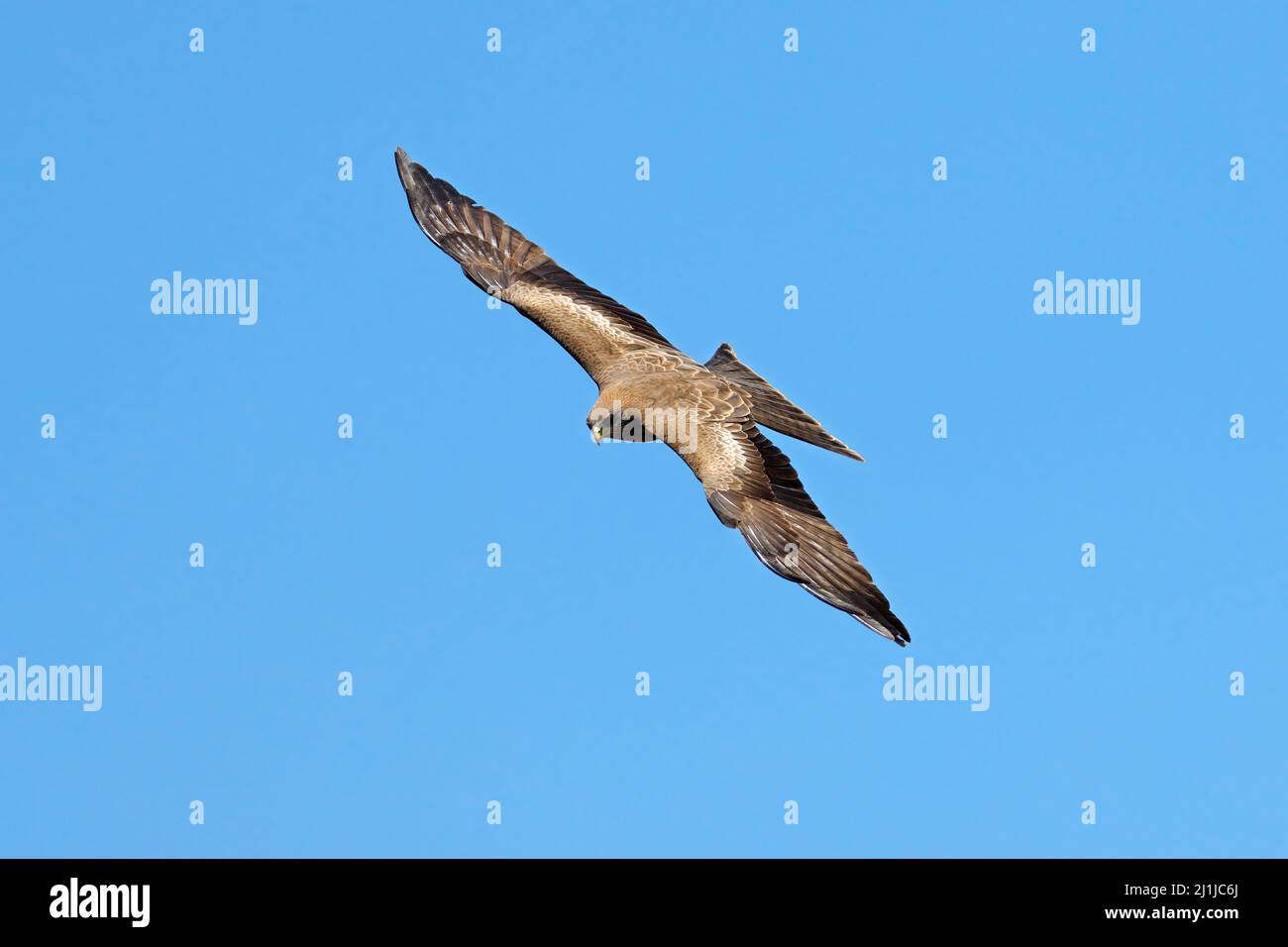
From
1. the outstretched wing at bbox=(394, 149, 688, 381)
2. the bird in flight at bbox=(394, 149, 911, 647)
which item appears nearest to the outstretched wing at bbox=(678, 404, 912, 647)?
the bird in flight at bbox=(394, 149, 911, 647)

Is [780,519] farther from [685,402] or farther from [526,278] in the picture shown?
[526,278]

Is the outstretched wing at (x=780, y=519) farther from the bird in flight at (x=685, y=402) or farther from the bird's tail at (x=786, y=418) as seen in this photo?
the bird's tail at (x=786, y=418)

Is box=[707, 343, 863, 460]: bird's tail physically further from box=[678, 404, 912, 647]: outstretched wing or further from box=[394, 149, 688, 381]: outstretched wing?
box=[394, 149, 688, 381]: outstretched wing

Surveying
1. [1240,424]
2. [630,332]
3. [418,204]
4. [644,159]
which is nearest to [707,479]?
[630,332]

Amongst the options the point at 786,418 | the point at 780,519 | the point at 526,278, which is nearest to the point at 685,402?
the point at 786,418

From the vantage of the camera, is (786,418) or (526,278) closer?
(786,418)

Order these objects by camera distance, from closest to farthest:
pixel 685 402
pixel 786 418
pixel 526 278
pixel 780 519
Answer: pixel 780 519 → pixel 685 402 → pixel 786 418 → pixel 526 278

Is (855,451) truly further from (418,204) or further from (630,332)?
(418,204)

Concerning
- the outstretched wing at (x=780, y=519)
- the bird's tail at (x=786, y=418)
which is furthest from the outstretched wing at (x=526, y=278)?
the outstretched wing at (x=780, y=519)
